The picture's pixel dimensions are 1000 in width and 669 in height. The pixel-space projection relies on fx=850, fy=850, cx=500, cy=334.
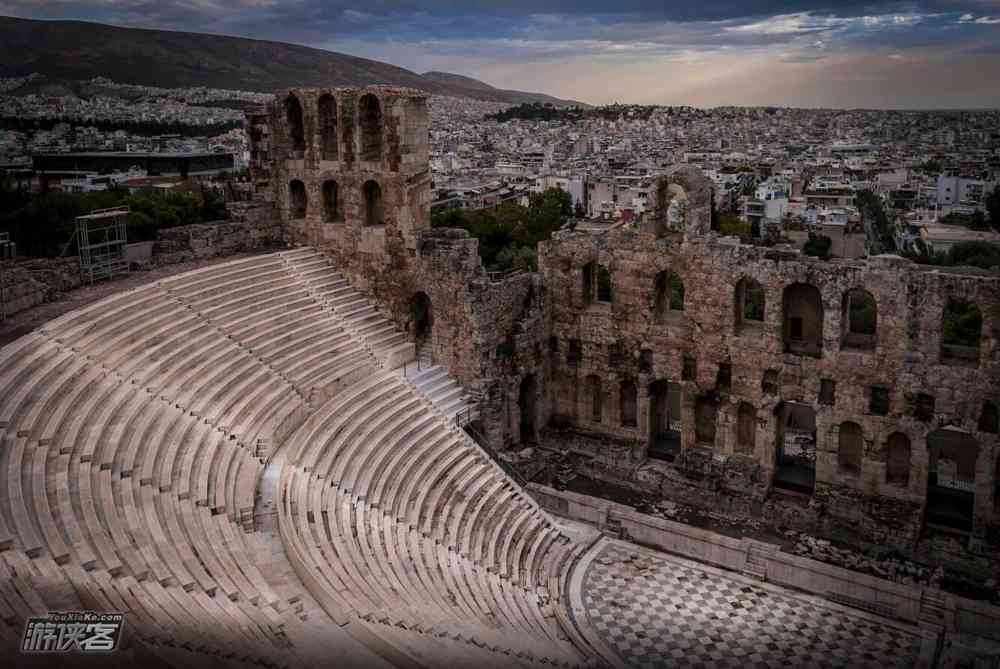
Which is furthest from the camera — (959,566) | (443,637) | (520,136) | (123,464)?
(520,136)

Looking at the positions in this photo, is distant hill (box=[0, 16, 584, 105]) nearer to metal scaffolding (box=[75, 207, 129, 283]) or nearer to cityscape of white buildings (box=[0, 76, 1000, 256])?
cityscape of white buildings (box=[0, 76, 1000, 256])

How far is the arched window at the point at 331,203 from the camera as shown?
25.9m

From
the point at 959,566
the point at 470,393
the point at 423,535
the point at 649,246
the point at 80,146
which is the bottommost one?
the point at 959,566

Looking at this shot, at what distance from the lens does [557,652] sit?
15.1 metres

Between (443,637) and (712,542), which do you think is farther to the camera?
(712,542)

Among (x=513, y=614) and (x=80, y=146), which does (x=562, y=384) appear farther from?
(x=80, y=146)

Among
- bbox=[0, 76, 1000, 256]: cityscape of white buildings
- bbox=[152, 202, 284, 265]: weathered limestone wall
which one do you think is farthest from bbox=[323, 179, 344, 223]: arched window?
bbox=[0, 76, 1000, 256]: cityscape of white buildings

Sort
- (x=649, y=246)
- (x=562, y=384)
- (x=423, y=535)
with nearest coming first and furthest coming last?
(x=423, y=535)
(x=649, y=246)
(x=562, y=384)

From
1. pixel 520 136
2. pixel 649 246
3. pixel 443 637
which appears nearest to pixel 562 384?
pixel 649 246

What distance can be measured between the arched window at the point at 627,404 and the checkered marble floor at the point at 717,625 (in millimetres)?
6005

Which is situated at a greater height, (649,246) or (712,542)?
(649,246)

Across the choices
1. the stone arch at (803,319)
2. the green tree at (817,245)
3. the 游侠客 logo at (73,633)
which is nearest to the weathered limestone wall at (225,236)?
the stone arch at (803,319)

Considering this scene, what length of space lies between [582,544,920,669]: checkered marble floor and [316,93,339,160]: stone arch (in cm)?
1426

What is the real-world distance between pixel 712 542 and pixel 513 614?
5.89 m
